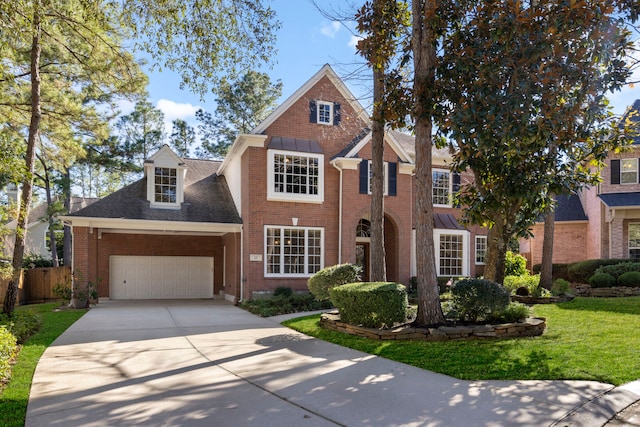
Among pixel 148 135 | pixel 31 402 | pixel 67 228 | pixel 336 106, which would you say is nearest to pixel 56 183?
pixel 67 228

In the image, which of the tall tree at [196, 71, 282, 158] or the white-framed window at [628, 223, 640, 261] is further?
the tall tree at [196, 71, 282, 158]

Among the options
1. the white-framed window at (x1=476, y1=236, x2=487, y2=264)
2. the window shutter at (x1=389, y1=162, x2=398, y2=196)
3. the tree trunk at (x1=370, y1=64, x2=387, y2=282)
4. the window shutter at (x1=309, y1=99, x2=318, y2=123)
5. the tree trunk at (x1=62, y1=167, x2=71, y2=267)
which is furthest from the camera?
the tree trunk at (x1=62, y1=167, x2=71, y2=267)

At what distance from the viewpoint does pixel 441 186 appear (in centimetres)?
2169

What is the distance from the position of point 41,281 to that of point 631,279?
23523mm

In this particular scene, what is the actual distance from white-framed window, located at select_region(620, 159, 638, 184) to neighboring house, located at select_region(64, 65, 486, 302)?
7.91 m

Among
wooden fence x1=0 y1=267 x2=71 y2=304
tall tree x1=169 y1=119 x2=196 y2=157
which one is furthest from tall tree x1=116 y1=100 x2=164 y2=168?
wooden fence x1=0 y1=267 x2=71 y2=304

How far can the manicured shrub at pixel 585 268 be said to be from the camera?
804 inches

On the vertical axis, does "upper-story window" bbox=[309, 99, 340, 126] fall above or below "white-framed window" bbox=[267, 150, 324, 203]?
above

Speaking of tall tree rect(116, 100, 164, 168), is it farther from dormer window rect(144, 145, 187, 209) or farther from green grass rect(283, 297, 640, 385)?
green grass rect(283, 297, 640, 385)

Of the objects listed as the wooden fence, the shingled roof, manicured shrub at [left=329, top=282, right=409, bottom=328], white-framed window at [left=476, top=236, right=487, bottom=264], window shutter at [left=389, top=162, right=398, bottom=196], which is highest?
window shutter at [left=389, top=162, right=398, bottom=196]

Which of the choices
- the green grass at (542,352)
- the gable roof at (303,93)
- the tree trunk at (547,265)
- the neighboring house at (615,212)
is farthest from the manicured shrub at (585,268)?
the gable roof at (303,93)

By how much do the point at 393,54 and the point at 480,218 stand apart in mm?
4407

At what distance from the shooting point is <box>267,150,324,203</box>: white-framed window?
17817 millimetres

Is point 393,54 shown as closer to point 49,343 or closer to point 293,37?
point 293,37
